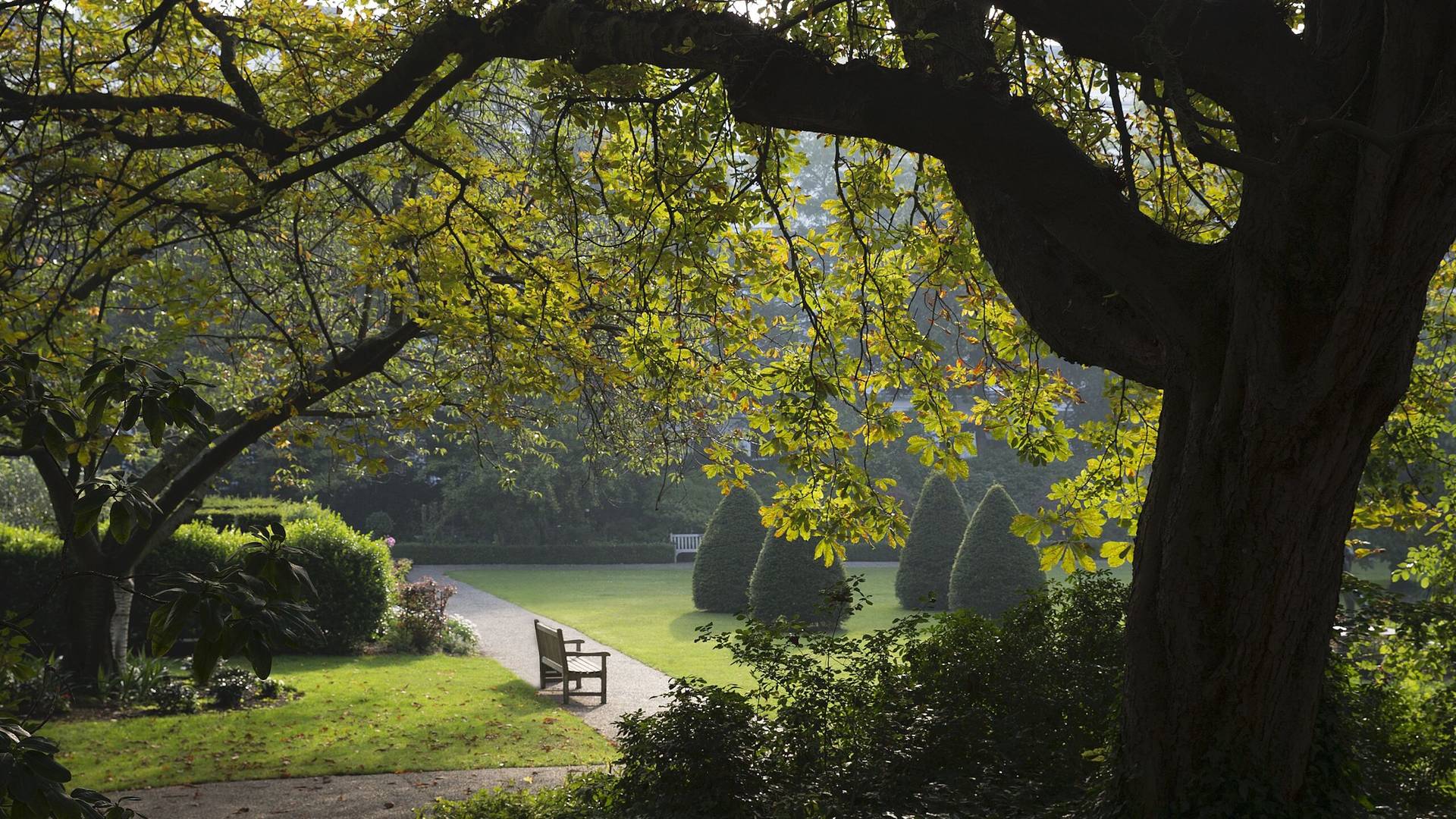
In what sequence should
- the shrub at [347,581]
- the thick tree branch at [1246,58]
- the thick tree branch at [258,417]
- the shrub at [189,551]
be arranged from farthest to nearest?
the shrub at [347,581], the shrub at [189,551], the thick tree branch at [258,417], the thick tree branch at [1246,58]

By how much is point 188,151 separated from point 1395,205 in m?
10.7

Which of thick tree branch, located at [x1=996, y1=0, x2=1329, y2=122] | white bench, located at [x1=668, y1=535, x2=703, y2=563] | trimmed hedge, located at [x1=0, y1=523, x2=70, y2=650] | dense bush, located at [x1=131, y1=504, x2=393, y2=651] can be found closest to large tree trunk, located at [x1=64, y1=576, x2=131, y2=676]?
trimmed hedge, located at [x1=0, y1=523, x2=70, y2=650]

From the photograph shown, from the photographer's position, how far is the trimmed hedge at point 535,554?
32.2 meters

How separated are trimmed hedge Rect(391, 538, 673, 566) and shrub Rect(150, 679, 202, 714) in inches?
793

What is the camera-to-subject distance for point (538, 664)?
14.7m

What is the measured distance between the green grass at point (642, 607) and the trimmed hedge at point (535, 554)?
1055 millimetres

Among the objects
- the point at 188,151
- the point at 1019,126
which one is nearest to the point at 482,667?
the point at 188,151

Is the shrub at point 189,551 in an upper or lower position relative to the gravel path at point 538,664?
upper

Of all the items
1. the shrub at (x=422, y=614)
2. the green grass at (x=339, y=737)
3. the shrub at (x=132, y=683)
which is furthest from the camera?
the shrub at (x=422, y=614)

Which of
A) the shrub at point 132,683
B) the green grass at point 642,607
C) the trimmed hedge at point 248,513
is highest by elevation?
the trimmed hedge at point 248,513

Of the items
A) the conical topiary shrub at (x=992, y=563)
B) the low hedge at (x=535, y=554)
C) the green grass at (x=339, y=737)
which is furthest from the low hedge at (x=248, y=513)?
the low hedge at (x=535, y=554)

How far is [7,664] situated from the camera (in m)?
3.27

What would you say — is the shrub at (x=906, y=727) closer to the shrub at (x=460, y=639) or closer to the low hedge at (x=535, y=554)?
the shrub at (x=460, y=639)

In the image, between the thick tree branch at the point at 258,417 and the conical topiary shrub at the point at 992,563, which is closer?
→ the thick tree branch at the point at 258,417
